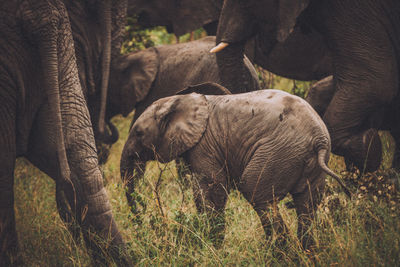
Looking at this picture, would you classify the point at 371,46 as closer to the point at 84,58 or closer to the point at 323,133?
the point at 323,133

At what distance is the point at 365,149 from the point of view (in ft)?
10.9

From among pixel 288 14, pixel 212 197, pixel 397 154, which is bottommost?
pixel 397 154

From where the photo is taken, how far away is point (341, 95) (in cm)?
328

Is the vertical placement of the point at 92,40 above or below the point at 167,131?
above

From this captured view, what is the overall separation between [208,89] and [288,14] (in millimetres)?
720

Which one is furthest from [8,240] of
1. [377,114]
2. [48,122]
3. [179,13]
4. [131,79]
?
[179,13]

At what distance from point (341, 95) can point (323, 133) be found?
62 cm

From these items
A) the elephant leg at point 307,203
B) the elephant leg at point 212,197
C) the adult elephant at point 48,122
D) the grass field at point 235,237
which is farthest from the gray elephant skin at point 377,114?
the adult elephant at point 48,122

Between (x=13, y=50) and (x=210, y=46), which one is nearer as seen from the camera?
(x=13, y=50)

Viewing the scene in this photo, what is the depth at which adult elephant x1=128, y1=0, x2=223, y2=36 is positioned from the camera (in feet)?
18.2

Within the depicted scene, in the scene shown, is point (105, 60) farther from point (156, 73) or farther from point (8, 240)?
point (156, 73)

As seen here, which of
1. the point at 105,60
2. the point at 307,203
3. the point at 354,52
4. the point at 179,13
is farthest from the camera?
the point at 179,13

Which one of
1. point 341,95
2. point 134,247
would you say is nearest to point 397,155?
point 341,95

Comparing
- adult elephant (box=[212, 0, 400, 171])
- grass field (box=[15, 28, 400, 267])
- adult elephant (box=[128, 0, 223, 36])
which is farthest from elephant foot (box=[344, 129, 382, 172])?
adult elephant (box=[128, 0, 223, 36])
